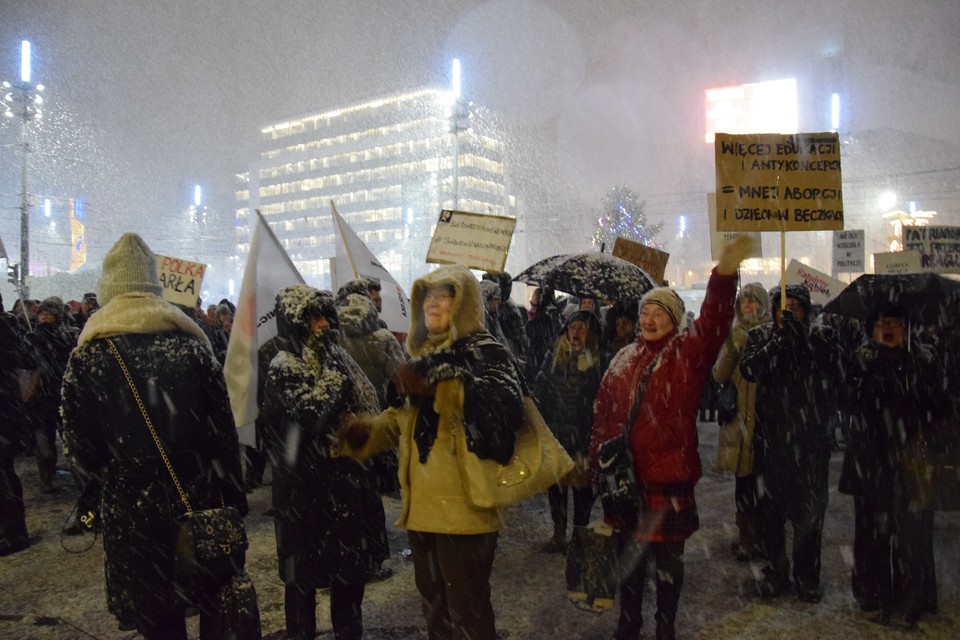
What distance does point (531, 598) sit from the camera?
4.85 m

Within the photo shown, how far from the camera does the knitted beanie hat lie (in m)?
3.23

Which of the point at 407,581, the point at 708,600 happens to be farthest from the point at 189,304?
the point at 708,600

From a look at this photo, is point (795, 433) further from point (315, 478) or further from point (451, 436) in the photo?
point (315, 478)

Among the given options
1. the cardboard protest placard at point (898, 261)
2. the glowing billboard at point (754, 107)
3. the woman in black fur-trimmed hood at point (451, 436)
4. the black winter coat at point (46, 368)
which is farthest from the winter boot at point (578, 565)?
the glowing billboard at point (754, 107)

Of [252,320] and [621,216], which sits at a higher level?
[621,216]

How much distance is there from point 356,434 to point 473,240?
515 centimetres

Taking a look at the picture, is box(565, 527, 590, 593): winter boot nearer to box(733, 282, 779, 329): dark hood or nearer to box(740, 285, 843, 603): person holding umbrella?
box(740, 285, 843, 603): person holding umbrella

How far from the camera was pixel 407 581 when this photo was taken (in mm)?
5195

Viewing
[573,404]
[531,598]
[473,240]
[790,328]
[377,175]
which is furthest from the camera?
[377,175]

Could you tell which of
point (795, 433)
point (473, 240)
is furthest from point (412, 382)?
point (473, 240)

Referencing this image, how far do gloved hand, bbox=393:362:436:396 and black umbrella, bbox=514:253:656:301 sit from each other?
9.31 ft

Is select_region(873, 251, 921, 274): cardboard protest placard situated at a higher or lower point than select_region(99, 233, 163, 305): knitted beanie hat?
higher

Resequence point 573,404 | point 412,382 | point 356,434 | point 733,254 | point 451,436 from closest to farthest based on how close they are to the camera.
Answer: point 412,382 → point 451,436 → point 733,254 → point 356,434 → point 573,404

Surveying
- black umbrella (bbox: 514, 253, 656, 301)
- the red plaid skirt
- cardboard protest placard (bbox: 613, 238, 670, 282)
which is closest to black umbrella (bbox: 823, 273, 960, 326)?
black umbrella (bbox: 514, 253, 656, 301)
